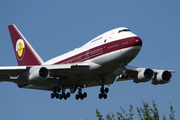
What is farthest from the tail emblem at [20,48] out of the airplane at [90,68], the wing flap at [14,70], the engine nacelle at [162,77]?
the engine nacelle at [162,77]

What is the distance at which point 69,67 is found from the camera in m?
40.9

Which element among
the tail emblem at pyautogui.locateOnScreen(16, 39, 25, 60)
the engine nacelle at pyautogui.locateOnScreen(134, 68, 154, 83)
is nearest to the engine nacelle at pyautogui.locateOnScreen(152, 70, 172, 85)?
the engine nacelle at pyautogui.locateOnScreen(134, 68, 154, 83)

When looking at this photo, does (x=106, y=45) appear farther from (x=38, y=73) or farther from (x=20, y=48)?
(x=20, y=48)

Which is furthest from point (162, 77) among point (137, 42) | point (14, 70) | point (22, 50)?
point (22, 50)

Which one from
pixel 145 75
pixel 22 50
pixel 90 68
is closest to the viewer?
pixel 90 68

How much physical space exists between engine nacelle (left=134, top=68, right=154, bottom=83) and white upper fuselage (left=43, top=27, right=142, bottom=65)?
8404 millimetres

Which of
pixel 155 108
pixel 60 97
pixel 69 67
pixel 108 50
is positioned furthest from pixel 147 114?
pixel 60 97

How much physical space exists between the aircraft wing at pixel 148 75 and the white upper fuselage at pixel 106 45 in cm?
610

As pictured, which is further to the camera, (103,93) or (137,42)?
(103,93)

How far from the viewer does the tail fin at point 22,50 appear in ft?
166

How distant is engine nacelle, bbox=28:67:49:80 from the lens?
39.4 m

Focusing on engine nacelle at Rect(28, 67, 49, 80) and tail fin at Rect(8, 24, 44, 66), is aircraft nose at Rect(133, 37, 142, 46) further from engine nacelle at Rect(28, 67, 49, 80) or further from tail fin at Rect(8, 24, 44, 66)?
tail fin at Rect(8, 24, 44, 66)

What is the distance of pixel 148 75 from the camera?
47.0m

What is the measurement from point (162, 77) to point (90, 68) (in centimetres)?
1210
